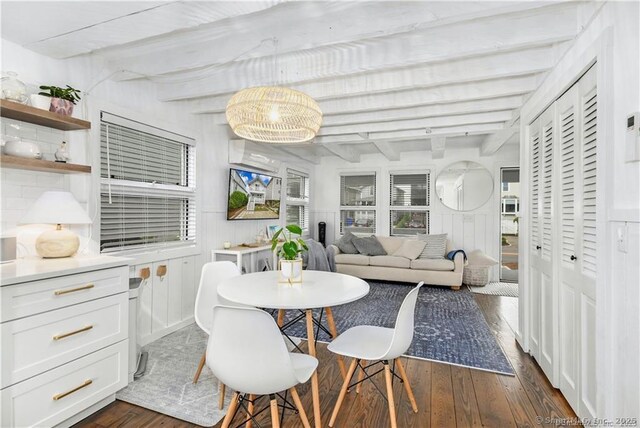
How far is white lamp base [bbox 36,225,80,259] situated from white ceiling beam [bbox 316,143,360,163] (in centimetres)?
379

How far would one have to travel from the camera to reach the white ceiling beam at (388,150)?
5.03 meters

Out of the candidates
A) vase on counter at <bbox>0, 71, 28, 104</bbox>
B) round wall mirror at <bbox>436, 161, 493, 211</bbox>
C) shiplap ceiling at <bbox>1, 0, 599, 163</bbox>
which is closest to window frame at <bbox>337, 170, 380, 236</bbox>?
round wall mirror at <bbox>436, 161, 493, 211</bbox>

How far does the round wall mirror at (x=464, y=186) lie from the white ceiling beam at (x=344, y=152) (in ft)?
5.43

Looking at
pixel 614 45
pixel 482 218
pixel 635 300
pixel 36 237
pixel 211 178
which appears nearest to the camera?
pixel 635 300

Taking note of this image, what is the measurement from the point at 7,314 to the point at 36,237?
0.79 m

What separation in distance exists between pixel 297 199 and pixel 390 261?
2.13m

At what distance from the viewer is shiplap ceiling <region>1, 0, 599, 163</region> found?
1.73 metres

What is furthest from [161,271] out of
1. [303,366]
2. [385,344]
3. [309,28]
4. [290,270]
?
[309,28]

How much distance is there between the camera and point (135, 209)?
118 inches

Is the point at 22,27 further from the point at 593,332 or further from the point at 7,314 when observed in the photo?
the point at 593,332

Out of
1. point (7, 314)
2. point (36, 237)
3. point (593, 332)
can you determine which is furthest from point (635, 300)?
point (36, 237)

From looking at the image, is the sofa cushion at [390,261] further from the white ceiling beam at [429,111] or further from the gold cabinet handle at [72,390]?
the gold cabinet handle at [72,390]

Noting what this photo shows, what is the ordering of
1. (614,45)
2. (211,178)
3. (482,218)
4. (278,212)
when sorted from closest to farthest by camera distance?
(614,45), (211,178), (278,212), (482,218)

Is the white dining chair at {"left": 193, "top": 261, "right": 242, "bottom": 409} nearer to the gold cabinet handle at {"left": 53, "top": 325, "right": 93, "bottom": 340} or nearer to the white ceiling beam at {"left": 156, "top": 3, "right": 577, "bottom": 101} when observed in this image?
the gold cabinet handle at {"left": 53, "top": 325, "right": 93, "bottom": 340}
